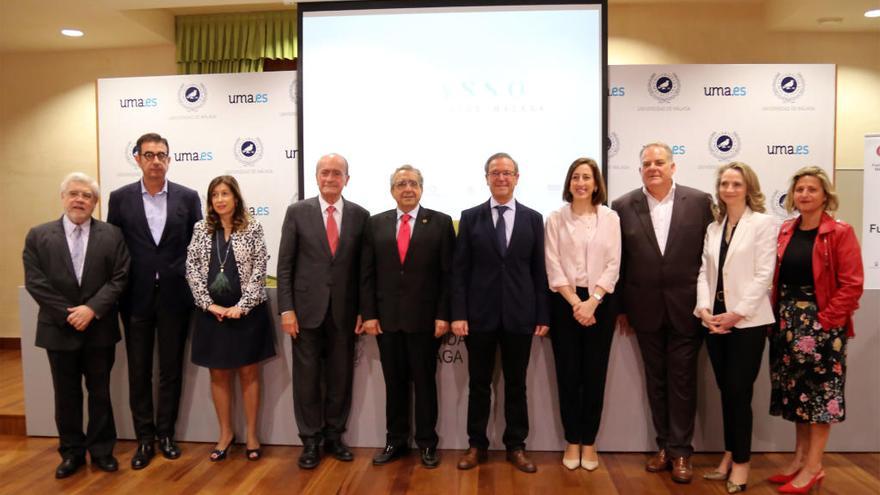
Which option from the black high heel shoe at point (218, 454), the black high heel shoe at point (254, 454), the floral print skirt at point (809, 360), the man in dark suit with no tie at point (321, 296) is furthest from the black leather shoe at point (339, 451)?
the floral print skirt at point (809, 360)

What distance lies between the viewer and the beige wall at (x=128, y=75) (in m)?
6.08

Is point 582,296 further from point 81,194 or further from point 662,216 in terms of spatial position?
point 81,194

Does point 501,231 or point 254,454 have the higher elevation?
point 501,231

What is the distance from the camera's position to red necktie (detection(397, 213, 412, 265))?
3092 millimetres

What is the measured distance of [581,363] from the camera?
3.11 metres

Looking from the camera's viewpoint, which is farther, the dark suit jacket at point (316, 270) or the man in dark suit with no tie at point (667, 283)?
the dark suit jacket at point (316, 270)

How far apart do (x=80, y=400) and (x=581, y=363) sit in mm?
2762

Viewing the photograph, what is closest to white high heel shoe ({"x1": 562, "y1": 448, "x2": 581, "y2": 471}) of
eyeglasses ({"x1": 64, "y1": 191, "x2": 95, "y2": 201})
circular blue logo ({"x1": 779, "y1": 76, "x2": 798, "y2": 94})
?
eyeglasses ({"x1": 64, "y1": 191, "x2": 95, "y2": 201})

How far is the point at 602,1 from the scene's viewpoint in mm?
4465

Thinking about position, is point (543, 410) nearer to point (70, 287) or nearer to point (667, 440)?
point (667, 440)

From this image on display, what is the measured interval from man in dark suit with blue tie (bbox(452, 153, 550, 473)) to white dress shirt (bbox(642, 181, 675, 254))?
59cm

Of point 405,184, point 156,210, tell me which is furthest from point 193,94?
point 405,184

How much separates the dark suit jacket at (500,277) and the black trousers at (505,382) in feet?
0.30

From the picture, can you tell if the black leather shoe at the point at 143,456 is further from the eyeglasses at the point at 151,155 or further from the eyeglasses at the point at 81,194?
the eyeglasses at the point at 151,155
